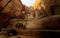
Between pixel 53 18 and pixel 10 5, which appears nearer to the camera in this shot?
pixel 53 18

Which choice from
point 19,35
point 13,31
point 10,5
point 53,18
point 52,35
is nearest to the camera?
point 52,35

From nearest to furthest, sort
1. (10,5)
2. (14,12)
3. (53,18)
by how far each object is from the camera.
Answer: (53,18) → (10,5) → (14,12)

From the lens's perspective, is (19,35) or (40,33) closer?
(40,33)

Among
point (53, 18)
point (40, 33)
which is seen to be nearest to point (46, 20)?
point (53, 18)

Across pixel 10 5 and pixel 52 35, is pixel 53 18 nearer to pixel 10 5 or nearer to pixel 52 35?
pixel 52 35

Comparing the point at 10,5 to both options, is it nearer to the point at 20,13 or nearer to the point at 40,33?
the point at 20,13

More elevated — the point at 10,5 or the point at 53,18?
the point at 10,5

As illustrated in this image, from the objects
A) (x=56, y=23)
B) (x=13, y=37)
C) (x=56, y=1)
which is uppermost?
(x=56, y=1)

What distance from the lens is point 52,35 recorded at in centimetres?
218

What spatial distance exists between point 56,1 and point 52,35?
1575 mm

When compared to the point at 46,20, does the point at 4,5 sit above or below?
above

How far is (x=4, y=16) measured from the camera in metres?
10.7

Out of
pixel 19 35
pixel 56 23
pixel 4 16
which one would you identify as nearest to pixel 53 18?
pixel 56 23

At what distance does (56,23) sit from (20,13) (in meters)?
11.2
